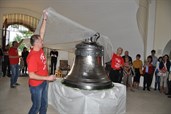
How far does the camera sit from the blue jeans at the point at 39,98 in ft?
8.70

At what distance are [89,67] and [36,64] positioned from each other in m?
0.60

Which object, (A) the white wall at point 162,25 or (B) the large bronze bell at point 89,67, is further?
(A) the white wall at point 162,25

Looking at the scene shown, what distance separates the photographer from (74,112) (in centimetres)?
293

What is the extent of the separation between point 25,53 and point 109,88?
20.7ft

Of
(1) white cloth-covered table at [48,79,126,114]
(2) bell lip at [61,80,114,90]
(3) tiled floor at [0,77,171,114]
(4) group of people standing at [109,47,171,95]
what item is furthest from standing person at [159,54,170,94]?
(2) bell lip at [61,80,114,90]

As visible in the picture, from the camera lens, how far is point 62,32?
309 centimetres

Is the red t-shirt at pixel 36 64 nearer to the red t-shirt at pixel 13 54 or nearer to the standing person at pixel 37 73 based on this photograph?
the standing person at pixel 37 73

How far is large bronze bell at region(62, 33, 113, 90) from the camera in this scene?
2656 mm

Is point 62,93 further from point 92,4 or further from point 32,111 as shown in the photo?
point 92,4

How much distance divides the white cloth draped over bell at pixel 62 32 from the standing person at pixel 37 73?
0.48 ft

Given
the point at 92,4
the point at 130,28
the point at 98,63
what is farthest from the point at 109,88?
the point at 130,28

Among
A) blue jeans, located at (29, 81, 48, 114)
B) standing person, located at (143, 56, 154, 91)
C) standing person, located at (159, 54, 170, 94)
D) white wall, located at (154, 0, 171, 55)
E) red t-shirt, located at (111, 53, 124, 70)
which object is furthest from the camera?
white wall, located at (154, 0, 171, 55)

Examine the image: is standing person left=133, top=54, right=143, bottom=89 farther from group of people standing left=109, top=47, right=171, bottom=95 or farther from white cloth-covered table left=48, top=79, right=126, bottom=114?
white cloth-covered table left=48, top=79, right=126, bottom=114

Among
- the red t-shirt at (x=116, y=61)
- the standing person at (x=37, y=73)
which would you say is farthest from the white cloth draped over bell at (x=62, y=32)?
the red t-shirt at (x=116, y=61)
